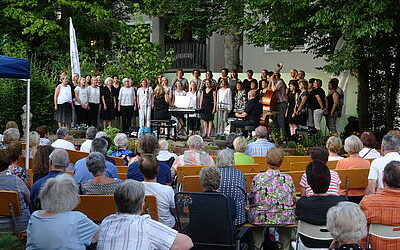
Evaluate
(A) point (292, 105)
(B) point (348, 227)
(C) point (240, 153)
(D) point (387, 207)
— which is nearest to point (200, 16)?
(A) point (292, 105)

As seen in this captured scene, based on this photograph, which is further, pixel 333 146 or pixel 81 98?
pixel 81 98

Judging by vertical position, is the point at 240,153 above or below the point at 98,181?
above

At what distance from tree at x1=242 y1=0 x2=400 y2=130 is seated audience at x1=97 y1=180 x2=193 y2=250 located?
10.6 m

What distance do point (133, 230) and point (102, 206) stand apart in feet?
5.34

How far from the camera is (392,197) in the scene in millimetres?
6273

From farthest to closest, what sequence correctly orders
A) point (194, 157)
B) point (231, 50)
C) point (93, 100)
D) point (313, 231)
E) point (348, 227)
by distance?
point (231, 50)
point (93, 100)
point (194, 157)
point (313, 231)
point (348, 227)

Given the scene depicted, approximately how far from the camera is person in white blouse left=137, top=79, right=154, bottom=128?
63.7ft

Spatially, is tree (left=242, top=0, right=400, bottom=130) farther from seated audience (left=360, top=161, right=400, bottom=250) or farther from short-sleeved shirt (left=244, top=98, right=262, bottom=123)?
seated audience (left=360, top=161, right=400, bottom=250)

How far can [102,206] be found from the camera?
6.92m

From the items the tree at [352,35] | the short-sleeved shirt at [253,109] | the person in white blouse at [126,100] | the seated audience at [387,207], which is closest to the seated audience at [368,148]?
the seated audience at [387,207]

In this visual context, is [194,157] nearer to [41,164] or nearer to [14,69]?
[41,164]

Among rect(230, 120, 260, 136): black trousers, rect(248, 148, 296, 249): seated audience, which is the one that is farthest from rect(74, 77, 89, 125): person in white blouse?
rect(248, 148, 296, 249): seated audience

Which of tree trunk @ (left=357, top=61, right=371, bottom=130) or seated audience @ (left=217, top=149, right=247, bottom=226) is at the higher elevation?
tree trunk @ (left=357, top=61, right=371, bottom=130)

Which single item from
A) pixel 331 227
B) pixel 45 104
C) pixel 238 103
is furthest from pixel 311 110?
pixel 331 227
